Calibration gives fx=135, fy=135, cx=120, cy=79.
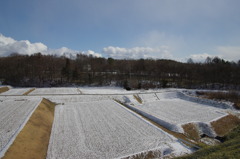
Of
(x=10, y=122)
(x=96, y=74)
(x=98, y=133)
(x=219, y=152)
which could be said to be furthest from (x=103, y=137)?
(x=96, y=74)

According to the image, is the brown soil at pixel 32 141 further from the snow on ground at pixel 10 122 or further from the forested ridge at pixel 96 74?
the forested ridge at pixel 96 74

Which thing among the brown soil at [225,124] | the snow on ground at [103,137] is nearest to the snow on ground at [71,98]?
the snow on ground at [103,137]

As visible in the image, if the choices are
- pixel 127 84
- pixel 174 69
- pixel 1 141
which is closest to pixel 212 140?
pixel 1 141

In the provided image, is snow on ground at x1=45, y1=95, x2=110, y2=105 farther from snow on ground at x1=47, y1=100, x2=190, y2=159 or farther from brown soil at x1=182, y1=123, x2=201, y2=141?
brown soil at x1=182, y1=123, x2=201, y2=141

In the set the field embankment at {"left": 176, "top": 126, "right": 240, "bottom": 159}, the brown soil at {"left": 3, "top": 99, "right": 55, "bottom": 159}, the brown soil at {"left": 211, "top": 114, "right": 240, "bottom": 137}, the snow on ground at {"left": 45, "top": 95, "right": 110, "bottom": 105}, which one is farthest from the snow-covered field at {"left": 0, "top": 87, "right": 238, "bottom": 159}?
the snow on ground at {"left": 45, "top": 95, "right": 110, "bottom": 105}

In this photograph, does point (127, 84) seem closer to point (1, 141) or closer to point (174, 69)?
point (174, 69)

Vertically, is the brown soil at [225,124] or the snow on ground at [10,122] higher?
the snow on ground at [10,122]

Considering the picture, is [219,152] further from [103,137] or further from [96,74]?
[96,74]
